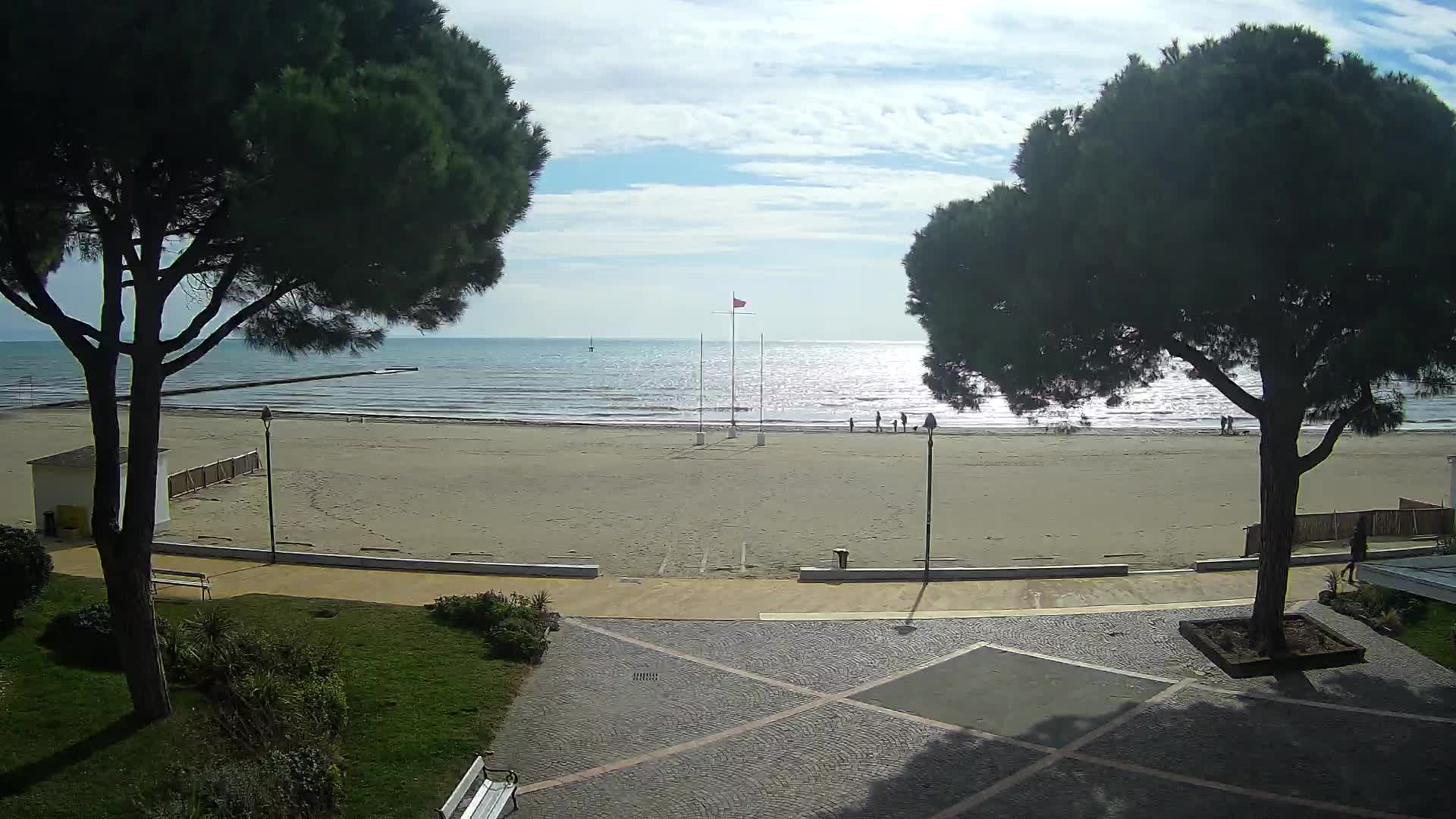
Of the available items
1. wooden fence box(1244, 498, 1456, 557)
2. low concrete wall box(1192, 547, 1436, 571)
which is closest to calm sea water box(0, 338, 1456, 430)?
wooden fence box(1244, 498, 1456, 557)

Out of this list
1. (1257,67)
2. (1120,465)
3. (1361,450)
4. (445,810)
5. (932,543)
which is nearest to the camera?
(445,810)

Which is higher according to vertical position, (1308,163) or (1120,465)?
(1308,163)

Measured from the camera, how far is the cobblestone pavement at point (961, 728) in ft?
28.5

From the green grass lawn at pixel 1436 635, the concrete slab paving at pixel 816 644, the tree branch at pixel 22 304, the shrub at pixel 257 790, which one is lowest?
the concrete slab paving at pixel 816 644

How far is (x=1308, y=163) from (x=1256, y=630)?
601cm

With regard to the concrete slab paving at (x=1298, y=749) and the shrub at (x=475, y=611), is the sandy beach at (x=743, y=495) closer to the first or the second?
the shrub at (x=475, y=611)

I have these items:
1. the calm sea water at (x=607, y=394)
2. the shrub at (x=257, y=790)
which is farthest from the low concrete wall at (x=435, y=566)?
the calm sea water at (x=607, y=394)

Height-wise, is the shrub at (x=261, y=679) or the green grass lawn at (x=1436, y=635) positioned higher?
the shrub at (x=261, y=679)

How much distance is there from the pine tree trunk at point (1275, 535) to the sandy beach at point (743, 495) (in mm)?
7672

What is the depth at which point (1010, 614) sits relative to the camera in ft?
48.0

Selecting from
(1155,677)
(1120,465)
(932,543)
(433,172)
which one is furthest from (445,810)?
(1120,465)

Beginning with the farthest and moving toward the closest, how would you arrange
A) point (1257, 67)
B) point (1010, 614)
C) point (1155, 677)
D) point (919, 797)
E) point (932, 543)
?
point (932, 543) → point (1010, 614) → point (1155, 677) → point (1257, 67) → point (919, 797)

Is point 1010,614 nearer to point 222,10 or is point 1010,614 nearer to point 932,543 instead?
point 932,543

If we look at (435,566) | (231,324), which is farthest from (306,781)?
(435,566)
